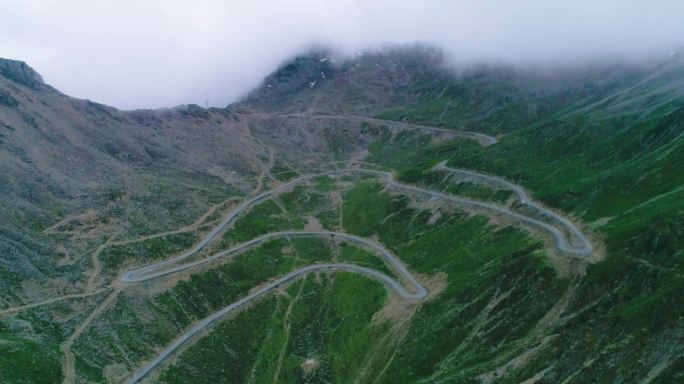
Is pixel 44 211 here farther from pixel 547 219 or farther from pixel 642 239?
pixel 642 239

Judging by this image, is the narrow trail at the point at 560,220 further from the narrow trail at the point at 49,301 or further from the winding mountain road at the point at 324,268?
the narrow trail at the point at 49,301

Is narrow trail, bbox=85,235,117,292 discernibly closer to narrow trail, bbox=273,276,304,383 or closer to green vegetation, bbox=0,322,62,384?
green vegetation, bbox=0,322,62,384

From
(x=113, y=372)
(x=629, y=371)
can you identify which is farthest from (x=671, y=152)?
(x=113, y=372)

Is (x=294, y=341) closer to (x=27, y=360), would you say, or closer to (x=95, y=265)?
(x=95, y=265)

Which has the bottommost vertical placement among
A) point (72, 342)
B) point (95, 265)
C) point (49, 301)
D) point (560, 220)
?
point (560, 220)

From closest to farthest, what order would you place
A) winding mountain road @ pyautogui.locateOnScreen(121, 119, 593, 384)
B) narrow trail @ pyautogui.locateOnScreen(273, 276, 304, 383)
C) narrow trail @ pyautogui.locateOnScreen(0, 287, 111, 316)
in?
narrow trail @ pyautogui.locateOnScreen(0, 287, 111, 316) < winding mountain road @ pyautogui.locateOnScreen(121, 119, 593, 384) < narrow trail @ pyautogui.locateOnScreen(273, 276, 304, 383)

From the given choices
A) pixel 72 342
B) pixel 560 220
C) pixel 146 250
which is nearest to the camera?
pixel 72 342

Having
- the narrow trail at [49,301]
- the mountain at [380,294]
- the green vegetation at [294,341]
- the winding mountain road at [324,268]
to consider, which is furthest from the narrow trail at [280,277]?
the narrow trail at [49,301]

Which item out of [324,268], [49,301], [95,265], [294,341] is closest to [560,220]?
[324,268]

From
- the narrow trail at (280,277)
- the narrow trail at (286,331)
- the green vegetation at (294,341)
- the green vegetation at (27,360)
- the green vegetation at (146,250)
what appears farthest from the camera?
the green vegetation at (146,250)

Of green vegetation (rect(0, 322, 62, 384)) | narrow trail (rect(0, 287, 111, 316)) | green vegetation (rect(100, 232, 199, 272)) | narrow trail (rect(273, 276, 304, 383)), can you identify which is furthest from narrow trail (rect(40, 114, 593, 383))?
narrow trail (rect(273, 276, 304, 383))

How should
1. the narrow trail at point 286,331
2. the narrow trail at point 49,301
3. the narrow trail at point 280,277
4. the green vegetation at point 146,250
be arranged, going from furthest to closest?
the green vegetation at point 146,250, the narrow trail at point 286,331, the narrow trail at point 280,277, the narrow trail at point 49,301
